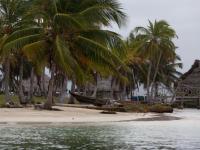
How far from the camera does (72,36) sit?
108 feet

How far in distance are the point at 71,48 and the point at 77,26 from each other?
1.74m

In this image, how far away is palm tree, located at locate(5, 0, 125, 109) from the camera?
102 ft

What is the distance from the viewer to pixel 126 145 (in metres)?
14.5

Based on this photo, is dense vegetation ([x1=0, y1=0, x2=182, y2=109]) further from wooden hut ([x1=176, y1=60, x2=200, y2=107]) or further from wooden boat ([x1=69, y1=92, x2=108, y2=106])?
wooden hut ([x1=176, y1=60, x2=200, y2=107])

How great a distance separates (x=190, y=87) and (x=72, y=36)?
42.7 m

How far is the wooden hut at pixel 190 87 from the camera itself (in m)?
71.8

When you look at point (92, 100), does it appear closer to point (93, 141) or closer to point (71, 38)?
point (71, 38)

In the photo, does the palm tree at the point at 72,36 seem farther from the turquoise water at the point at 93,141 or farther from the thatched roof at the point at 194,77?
the thatched roof at the point at 194,77


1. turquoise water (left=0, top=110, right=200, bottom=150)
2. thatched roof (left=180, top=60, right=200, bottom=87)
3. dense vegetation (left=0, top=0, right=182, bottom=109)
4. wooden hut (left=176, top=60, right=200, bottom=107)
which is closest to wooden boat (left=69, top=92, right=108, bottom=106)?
dense vegetation (left=0, top=0, right=182, bottom=109)

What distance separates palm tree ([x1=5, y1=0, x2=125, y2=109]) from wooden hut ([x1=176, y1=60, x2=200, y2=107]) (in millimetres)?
39398

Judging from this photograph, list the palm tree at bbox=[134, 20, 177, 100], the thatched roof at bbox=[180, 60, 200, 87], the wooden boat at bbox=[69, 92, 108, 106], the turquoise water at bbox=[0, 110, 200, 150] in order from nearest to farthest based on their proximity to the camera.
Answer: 1. the turquoise water at bbox=[0, 110, 200, 150]
2. the wooden boat at bbox=[69, 92, 108, 106]
3. the palm tree at bbox=[134, 20, 177, 100]
4. the thatched roof at bbox=[180, 60, 200, 87]

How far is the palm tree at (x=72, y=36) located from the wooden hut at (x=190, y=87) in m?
39.4

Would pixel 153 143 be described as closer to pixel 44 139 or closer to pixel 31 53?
pixel 44 139

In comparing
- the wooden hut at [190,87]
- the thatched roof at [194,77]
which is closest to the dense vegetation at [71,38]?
the wooden hut at [190,87]
